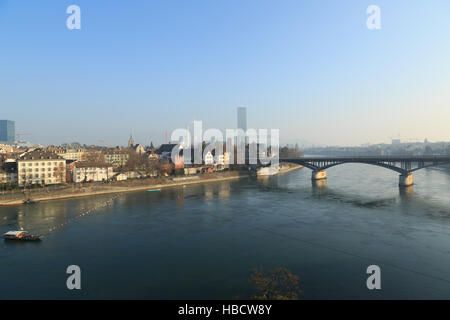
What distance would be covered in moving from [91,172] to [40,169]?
5865mm

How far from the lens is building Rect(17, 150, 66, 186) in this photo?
3490cm

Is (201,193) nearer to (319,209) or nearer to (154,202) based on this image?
(154,202)

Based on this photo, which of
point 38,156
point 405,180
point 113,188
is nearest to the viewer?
point 113,188

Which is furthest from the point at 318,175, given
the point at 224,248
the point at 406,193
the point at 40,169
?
the point at 40,169

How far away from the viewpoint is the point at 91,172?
1555 inches

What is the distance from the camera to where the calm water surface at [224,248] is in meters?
11.4

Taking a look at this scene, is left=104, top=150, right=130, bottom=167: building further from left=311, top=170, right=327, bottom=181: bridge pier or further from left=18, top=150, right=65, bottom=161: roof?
left=311, top=170, right=327, bottom=181: bridge pier

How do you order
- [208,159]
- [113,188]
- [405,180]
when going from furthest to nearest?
[208,159] → [405,180] → [113,188]

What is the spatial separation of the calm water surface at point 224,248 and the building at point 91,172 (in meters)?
10.1

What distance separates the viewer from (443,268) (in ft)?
43.0

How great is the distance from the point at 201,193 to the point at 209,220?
1443 centimetres

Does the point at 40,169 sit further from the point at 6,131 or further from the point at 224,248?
the point at 6,131

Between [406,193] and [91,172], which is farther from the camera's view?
[91,172]
